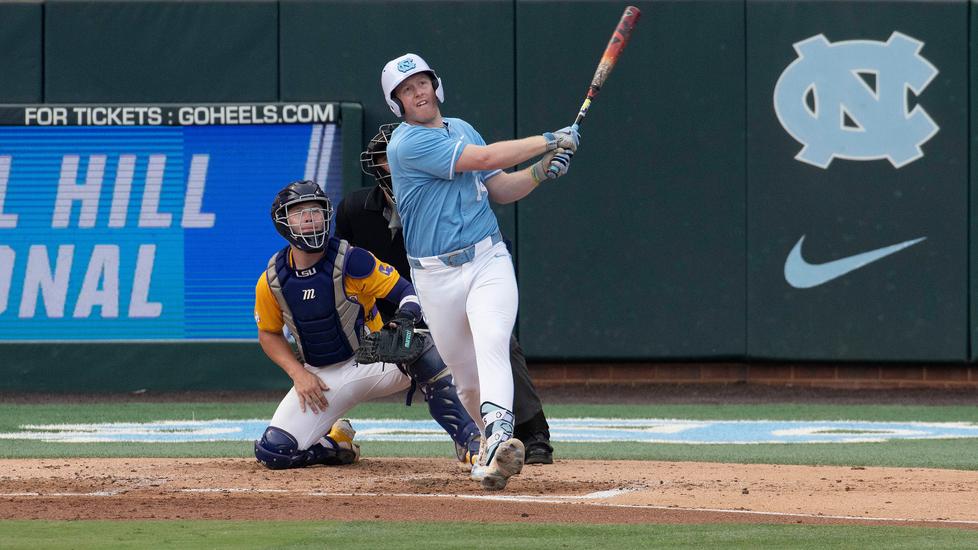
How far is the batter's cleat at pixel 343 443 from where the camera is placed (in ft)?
25.4

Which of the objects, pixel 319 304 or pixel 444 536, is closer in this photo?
pixel 444 536

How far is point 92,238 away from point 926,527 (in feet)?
29.3

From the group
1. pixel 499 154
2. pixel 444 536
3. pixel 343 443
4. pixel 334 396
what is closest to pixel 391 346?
pixel 334 396

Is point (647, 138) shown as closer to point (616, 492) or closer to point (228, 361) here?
point (228, 361)

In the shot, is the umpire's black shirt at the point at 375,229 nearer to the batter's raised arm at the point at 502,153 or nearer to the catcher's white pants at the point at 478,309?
the catcher's white pants at the point at 478,309

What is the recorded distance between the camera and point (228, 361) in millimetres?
12891

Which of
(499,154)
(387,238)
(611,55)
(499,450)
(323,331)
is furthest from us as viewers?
(387,238)

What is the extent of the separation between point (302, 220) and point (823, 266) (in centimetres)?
701

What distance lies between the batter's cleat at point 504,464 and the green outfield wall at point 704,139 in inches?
267

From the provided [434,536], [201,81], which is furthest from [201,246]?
[434,536]

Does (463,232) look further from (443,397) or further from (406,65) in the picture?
(443,397)

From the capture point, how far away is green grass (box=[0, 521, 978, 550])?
201 inches

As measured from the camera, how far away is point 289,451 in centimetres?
746

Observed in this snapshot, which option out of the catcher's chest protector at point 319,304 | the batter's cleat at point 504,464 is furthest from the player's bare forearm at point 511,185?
the batter's cleat at point 504,464
